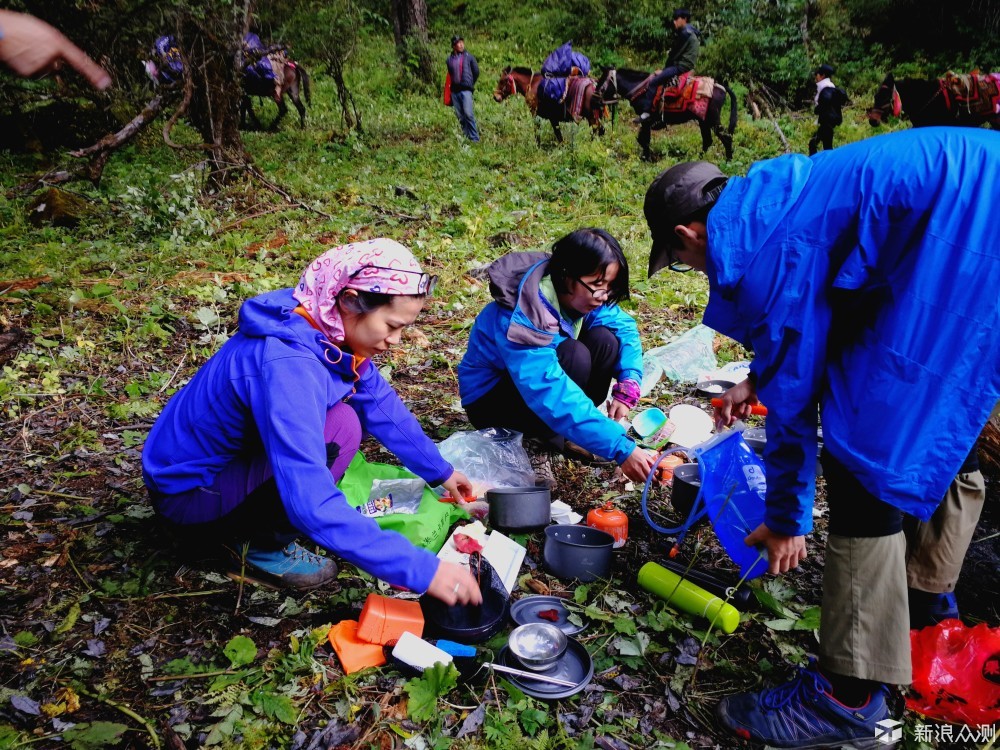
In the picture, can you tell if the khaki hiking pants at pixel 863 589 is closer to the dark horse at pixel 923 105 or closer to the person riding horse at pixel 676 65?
the person riding horse at pixel 676 65

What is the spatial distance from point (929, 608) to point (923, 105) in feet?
37.7

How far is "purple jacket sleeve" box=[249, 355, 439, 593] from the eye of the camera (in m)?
1.83

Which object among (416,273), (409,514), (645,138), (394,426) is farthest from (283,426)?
(645,138)

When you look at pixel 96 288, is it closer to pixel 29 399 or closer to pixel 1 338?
pixel 1 338

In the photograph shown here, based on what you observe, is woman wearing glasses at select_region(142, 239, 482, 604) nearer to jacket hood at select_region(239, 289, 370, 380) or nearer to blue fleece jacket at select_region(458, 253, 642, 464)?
jacket hood at select_region(239, 289, 370, 380)

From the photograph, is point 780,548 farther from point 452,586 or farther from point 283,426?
point 283,426

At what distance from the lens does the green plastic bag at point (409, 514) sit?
2613 millimetres

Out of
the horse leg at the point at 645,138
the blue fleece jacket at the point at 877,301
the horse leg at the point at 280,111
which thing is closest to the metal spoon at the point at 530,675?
the blue fleece jacket at the point at 877,301

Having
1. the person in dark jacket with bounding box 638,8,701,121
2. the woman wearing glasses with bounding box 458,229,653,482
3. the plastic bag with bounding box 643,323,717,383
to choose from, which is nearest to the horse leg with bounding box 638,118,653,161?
the person in dark jacket with bounding box 638,8,701,121

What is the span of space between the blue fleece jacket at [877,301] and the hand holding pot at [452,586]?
91 centimetres

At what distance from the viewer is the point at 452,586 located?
1.91 metres

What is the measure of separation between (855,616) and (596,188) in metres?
7.58

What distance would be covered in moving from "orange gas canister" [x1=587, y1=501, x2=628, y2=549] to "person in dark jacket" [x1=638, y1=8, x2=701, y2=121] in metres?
9.28

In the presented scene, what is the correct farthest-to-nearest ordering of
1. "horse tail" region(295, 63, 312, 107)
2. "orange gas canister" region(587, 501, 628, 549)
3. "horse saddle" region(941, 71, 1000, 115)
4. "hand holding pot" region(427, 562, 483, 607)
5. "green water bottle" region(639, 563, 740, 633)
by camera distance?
"horse tail" region(295, 63, 312, 107)
"horse saddle" region(941, 71, 1000, 115)
"orange gas canister" region(587, 501, 628, 549)
"green water bottle" region(639, 563, 740, 633)
"hand holding pot" region(427, 562, 483, 607)
